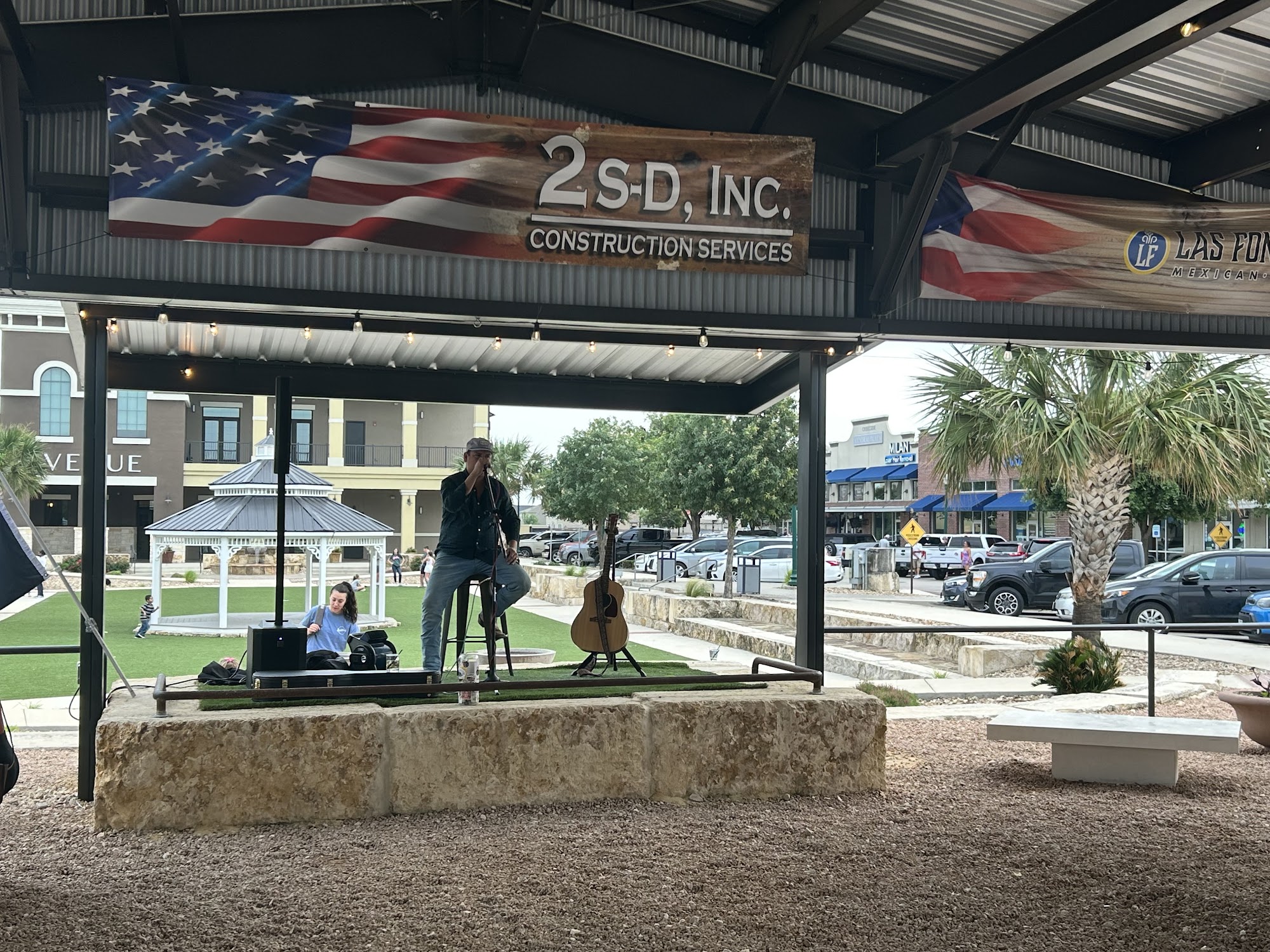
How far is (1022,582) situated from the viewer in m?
23.1

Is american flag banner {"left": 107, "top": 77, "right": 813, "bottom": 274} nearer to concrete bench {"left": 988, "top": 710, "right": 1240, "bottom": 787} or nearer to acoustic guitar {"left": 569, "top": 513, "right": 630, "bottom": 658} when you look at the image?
acoustic guitar {"left": 569, "top": 513, "right": 630, "bottom": 658}

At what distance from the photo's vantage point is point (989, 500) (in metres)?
51.0

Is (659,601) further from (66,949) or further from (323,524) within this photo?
(66,949)

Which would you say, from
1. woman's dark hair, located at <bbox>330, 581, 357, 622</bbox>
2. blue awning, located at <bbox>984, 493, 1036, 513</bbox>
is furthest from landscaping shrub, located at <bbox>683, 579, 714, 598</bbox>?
blue awning, located at <bbox>984, 493, 1036, 513</bbox>

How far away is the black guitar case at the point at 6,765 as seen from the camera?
4953 millimetres

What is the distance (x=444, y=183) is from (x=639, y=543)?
138ft

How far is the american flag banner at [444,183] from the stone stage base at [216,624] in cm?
1290

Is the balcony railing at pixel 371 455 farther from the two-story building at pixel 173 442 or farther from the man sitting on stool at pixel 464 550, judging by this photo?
the man sitting on stool at pixel 464 550

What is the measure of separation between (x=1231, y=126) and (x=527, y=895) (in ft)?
25.1

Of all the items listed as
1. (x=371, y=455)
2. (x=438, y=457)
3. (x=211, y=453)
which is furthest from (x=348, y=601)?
(x=211, y=453)

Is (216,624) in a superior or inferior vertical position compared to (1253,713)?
inferior

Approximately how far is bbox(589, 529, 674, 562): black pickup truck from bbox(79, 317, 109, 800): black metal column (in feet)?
124

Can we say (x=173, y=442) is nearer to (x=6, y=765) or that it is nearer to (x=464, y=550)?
(x=464, y=550)

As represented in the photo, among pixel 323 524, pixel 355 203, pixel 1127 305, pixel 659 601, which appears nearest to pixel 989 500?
pixel 659 601
